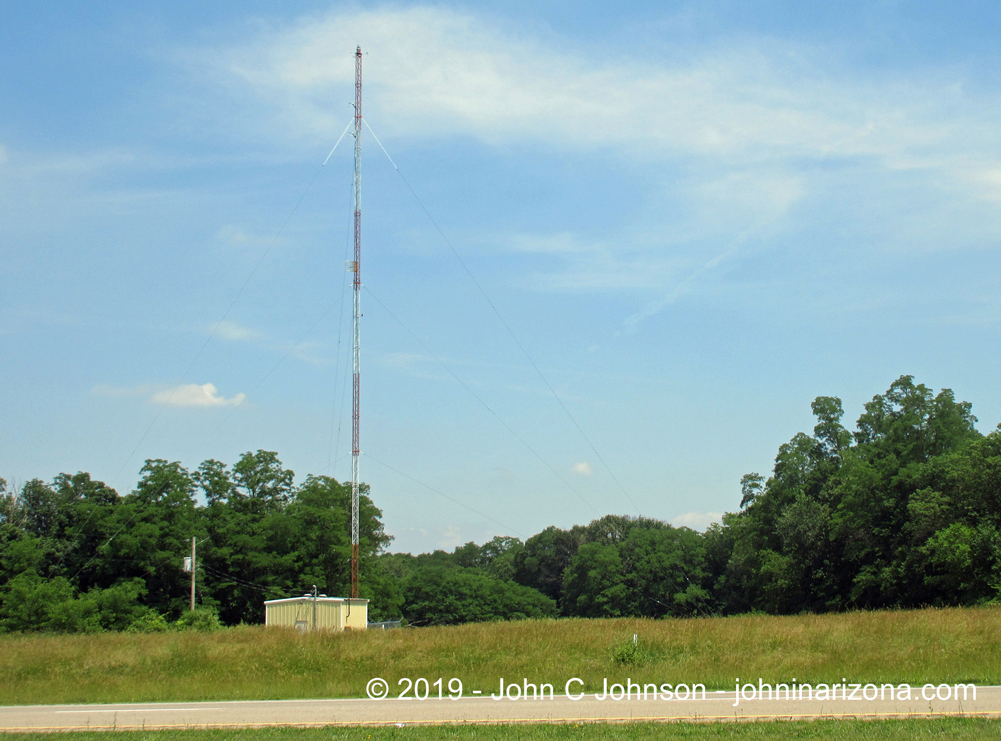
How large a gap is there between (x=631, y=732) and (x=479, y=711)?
4.01m

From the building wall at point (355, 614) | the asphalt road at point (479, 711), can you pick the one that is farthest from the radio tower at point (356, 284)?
the asphalt road at point (479, 711)

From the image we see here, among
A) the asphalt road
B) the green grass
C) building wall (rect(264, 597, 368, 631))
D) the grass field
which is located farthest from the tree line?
the green grass

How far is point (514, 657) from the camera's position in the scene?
71.2 ft

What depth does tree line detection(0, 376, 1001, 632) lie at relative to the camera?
5075 cm

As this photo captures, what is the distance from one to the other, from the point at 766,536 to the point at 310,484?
43.3m

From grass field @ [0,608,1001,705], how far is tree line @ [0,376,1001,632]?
19450 millimetres

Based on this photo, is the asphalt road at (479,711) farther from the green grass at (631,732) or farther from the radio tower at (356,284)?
the radio tower at (356,284)

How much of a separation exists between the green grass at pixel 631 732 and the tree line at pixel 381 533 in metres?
31.8

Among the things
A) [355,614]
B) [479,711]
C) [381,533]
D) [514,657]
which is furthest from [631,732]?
[381,533]

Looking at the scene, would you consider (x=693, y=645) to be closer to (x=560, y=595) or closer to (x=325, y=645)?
(x=325, y=645)

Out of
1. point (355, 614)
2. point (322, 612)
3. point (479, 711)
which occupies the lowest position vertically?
point (355, 614)

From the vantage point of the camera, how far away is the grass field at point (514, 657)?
63.6 feet

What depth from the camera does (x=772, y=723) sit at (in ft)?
39.9

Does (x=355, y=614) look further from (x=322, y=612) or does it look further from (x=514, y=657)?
(x=514, y=657)
